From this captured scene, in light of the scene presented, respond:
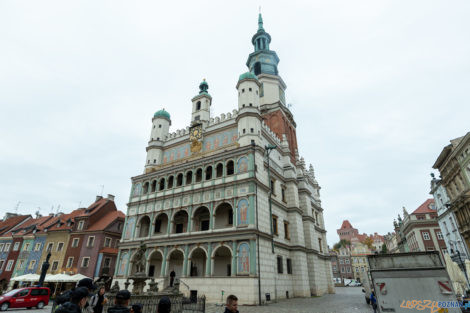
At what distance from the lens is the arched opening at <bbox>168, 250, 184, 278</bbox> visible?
27.0 m

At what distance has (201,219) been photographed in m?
28.0

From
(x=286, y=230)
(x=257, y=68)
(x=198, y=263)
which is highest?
(x=257, y=68)

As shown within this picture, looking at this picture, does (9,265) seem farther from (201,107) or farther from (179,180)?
(201,107)

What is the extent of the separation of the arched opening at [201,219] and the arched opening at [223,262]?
11.3 feet

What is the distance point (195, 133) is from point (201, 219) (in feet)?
37.2

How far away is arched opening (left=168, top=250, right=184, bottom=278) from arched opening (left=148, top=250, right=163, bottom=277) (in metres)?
1.39

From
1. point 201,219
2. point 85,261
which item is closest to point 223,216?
point 201,219

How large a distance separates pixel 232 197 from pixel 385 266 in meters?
16.7

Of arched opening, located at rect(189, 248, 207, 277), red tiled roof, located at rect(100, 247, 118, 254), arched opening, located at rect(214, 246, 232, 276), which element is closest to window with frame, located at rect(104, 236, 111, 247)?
red tiled roof, located at rect(100, 247, 118, 254)

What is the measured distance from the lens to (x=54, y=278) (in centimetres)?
2811

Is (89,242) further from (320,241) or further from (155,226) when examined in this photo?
(320,241)

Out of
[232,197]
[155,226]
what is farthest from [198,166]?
[155,226]

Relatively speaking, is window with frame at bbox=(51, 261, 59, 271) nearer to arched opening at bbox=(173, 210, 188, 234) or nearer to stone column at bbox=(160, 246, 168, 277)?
stone column at bbox=(160, 246, 168, 277)

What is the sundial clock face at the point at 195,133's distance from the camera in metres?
32.5
